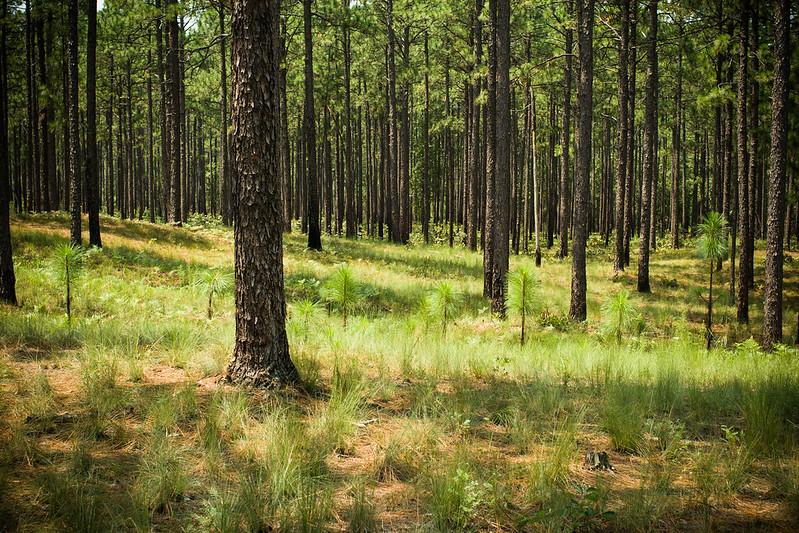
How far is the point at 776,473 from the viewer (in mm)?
3998

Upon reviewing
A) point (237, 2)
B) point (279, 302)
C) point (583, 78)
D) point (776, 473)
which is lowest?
point (776, 473)

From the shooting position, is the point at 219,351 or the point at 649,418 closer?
the point at 649,418

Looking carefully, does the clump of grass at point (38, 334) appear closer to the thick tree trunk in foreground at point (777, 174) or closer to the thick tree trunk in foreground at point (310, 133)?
the thick tree trunk in foreground at point (777, 174)

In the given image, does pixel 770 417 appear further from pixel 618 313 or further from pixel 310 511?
pixel 618 313

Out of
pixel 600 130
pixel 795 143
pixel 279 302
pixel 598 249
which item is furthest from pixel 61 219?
pixel 600 130

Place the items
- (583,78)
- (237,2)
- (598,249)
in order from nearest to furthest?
(237,2), (583,78), (598,249)

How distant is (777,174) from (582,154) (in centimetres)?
371

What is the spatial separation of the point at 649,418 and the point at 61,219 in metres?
19.3

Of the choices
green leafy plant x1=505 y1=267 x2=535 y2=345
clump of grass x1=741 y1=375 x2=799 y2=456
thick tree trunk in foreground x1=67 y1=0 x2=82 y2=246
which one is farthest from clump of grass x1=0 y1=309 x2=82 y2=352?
clump of grass x1=741 y1=375 x2=799 y2=456

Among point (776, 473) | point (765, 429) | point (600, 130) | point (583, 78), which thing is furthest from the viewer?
point (600, 130)

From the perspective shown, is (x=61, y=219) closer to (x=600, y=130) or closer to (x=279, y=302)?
(x=279, y=302)

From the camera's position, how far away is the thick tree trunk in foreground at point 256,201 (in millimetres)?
5000

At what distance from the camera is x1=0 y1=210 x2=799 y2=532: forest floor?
3254 mm

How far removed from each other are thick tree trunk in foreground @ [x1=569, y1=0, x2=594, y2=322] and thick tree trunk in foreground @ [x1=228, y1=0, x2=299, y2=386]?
849 cm
